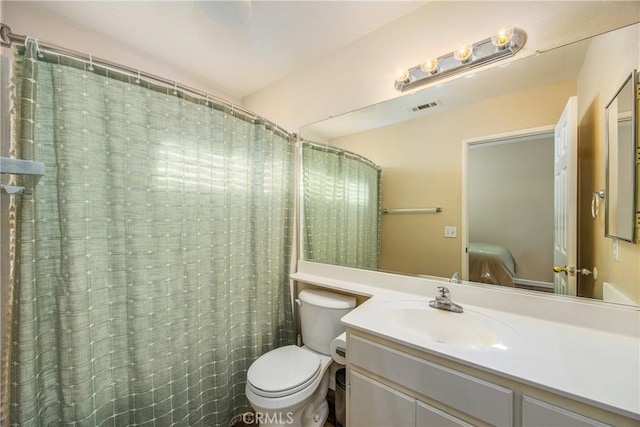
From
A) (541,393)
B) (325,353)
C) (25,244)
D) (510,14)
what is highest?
(510,14)

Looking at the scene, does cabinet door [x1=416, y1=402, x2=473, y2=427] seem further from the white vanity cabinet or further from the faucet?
the faucet

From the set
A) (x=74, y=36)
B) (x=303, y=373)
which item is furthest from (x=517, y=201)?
(x=74, y=36)

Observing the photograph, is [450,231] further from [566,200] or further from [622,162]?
[622,162]

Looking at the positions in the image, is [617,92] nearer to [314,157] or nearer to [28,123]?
[314,157]

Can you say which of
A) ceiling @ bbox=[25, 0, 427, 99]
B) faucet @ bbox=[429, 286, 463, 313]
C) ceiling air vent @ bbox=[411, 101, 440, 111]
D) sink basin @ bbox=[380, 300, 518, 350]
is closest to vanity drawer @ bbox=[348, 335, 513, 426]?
sink basin @ bbox=[380, 300, 518, 350]

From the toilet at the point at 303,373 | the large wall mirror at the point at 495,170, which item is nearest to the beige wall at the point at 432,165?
the large wall mirror at the point at 495,170

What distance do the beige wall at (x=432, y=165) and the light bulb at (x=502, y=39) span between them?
233 millimetres

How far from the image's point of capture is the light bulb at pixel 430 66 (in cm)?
125

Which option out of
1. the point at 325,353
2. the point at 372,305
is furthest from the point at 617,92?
the point at 325,353

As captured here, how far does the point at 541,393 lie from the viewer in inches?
25.7

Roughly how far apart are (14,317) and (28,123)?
2.31ft

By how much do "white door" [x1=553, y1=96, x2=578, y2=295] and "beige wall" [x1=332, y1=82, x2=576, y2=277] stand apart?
61mm

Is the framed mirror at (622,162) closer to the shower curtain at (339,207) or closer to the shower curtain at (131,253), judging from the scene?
the shower curtain at (339,207)

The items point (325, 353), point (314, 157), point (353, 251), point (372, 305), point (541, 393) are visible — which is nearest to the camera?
point (541, 393)
